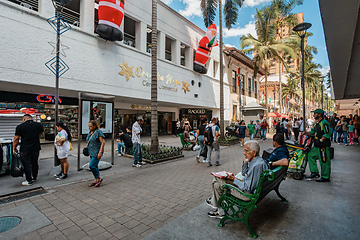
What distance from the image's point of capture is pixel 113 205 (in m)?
3.74

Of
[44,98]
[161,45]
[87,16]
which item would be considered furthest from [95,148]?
[161,45]

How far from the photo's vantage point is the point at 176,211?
346 centimetres

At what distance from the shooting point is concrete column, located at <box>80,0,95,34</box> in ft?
33.6

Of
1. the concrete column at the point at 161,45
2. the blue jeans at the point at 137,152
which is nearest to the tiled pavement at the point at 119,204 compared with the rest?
the blue jeans at the point at 137,152

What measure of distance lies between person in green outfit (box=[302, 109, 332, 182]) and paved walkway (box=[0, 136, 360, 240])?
0.38 meters

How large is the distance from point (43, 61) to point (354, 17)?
1127 centimetres

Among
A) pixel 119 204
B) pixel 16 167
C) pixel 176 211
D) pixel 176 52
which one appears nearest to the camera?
pixel 176 211

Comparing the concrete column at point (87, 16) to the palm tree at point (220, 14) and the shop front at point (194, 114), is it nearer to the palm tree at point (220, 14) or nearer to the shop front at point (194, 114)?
the palm tree at point (220, 14)

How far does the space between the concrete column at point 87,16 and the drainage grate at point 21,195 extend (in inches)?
351

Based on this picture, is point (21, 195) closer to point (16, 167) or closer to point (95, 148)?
point (16, 167)

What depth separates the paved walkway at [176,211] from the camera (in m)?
2.73

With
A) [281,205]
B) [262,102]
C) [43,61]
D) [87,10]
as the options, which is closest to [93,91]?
[43,61]

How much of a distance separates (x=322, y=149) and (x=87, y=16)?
12.5 m

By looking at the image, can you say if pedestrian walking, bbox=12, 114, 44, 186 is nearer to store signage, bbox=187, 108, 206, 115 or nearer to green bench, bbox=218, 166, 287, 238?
green bench, bbox=218, 166, 287, 238
